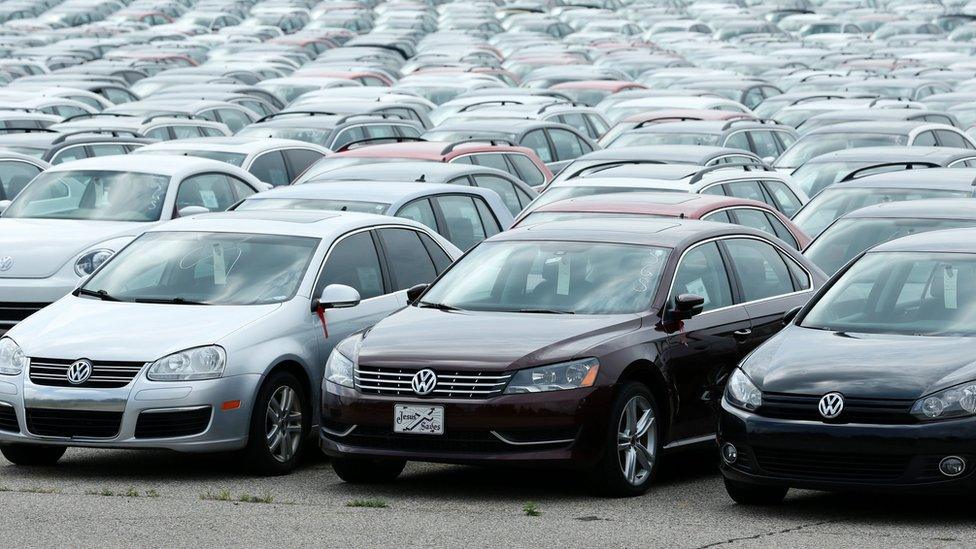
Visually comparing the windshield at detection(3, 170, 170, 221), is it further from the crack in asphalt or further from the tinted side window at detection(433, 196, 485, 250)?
the crack in asphalt

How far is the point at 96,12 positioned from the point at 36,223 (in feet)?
159

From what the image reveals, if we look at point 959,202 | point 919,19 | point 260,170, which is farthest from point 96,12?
point 959,202

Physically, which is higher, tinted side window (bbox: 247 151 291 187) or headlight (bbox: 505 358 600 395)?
Result: headlight (bbox: 505 358 600 395)

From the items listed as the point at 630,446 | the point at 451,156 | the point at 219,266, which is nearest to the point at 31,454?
the point at 219,266

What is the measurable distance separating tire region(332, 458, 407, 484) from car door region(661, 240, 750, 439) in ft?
4.93

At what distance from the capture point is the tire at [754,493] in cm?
973

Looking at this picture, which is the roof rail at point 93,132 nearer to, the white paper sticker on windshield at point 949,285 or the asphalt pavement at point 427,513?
the asphalt pavement at point 427,513

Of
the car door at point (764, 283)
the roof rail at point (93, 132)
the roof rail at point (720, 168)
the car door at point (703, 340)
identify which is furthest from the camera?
the roof rail at point (93, 132)

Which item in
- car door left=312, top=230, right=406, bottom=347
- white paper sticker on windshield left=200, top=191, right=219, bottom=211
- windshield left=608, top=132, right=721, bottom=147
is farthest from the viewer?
windshield left=608, top=132, right=721, bottom=147

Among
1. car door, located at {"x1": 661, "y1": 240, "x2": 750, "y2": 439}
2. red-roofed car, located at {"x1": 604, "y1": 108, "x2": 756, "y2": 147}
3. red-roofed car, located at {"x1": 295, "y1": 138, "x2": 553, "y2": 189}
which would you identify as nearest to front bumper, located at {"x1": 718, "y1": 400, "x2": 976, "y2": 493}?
car door, located at {"x1": 661, "y1": 240, "x2": 750, "y2": 439}

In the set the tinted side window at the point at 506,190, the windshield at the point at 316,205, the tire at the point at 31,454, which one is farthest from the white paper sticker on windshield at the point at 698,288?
the tinted side window at the point at 506,190

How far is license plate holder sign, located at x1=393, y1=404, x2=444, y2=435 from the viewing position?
9.80m

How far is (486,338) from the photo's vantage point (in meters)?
10.1

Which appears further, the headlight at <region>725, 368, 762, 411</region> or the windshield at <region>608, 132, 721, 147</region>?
the windshield at <region>608, 132, 721, 147</region>
